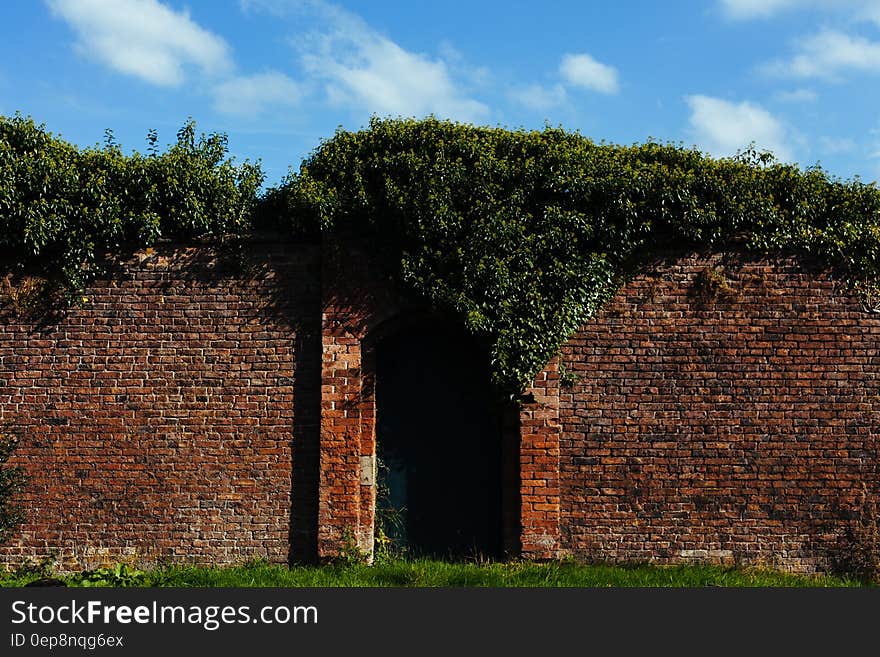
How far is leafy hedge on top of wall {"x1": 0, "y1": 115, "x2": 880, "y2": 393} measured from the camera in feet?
32.1

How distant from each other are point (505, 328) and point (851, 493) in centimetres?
446

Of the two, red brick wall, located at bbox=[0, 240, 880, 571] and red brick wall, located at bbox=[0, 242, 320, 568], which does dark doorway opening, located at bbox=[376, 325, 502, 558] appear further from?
red brick wall, located at bbox=[0, 242, 320, 568]

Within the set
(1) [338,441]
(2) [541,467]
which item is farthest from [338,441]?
(2) [541,467]

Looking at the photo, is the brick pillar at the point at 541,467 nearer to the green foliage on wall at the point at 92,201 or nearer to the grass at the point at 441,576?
the grass at the point at 441,576

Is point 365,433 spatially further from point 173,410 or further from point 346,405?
point 173,410

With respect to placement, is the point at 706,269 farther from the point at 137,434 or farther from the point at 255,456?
the point at 137,434

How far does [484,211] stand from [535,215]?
24.5 inches

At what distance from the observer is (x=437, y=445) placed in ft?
34.2

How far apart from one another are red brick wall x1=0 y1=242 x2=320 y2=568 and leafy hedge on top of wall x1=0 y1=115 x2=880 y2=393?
580mm

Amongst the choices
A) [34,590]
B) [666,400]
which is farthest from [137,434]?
[666,400]

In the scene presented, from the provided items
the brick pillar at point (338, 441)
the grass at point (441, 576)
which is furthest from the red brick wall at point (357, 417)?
the grass at point (441, 576)

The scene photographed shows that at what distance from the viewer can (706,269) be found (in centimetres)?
1018

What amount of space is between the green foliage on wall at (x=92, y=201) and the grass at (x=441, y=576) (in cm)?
348

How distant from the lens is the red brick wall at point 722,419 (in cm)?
984
